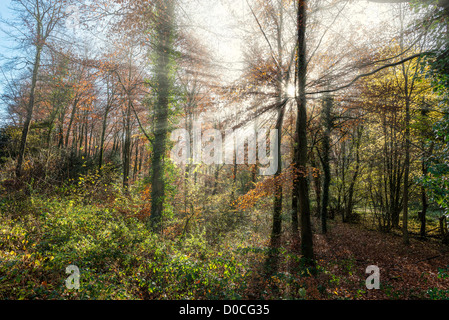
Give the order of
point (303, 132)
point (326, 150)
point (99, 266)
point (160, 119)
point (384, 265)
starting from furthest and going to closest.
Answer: point (326, 150)
point (160, 119)
point (384, 265)
point (303, 132)
point (99, 266)

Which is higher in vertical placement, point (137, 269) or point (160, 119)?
point (160, 119)

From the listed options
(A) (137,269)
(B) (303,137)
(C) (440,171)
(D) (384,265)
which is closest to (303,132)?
(B) (303,137)

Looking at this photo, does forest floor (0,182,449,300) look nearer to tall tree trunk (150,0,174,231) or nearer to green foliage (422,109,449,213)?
tall tree trunk (150,0,174,231)

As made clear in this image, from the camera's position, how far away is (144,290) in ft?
13.0

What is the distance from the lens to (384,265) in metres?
8.14

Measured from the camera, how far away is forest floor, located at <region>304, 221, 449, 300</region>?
5.36m

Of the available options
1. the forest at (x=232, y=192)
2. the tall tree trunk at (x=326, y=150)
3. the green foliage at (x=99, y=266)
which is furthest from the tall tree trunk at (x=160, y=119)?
the tall tree trunk at (x=326, y=150)

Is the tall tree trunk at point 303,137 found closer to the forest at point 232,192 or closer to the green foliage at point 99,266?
the forest at point 232,192

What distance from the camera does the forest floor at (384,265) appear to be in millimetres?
5359

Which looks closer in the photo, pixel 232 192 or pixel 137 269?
pixel 137 269

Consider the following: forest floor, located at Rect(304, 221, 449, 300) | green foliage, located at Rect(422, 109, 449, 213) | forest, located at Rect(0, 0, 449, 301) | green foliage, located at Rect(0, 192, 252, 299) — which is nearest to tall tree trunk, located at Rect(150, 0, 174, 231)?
forest, located at Rect(0, 0, 449, 301)

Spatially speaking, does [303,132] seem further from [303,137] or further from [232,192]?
[232,192]
